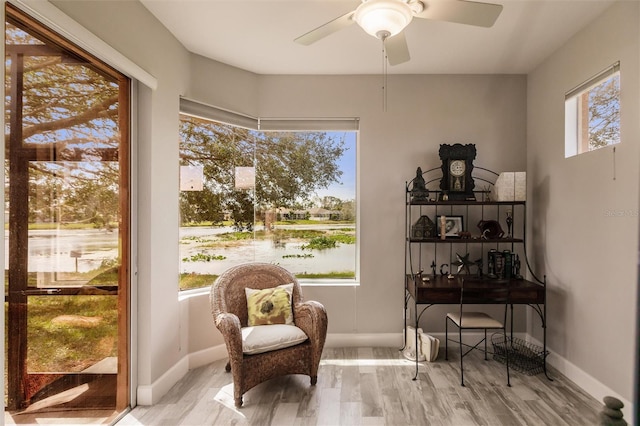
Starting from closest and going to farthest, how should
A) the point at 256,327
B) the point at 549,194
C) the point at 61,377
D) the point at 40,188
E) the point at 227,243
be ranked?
the point at 40,188
the point at 61,377
the point at 256,327
the point at 549,194
the point at 227,243

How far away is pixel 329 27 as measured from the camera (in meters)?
1.90

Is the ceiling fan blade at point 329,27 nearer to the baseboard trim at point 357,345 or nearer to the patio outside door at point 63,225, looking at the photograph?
the patio outside door at point 63,225

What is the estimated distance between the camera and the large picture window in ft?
11.0

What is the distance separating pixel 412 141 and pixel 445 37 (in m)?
1.02

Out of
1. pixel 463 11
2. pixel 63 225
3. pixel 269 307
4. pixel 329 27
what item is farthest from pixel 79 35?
pixel 269 307

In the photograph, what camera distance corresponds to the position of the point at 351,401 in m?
2.46

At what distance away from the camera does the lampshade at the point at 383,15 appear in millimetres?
1643

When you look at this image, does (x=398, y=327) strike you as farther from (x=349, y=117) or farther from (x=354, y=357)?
(x=349, y=117)

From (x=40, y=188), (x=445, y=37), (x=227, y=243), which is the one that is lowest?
(x=227, y=243)

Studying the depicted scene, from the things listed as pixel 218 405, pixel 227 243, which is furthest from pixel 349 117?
pixel 218 405

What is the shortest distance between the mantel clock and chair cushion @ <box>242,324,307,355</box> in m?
1.88

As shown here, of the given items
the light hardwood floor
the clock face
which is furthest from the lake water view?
the clock face

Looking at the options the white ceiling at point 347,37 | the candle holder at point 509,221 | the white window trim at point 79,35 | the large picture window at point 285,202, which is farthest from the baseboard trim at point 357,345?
the white ceiling at point 347,37

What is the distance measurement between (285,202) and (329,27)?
1975mm
